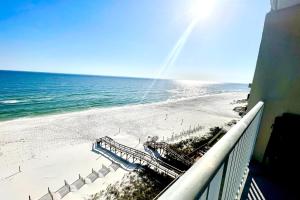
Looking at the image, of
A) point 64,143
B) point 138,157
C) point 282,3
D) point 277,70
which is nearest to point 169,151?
point 138,157

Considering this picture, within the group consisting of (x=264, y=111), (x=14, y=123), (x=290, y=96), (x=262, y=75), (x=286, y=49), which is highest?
(x=286, y=49)

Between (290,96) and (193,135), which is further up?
(290,96)

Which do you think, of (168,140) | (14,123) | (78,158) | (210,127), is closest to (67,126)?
(14,123)

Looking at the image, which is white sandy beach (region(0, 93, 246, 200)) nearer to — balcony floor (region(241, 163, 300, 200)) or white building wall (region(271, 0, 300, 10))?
balcony floor (region(241, 163, 300, 200))

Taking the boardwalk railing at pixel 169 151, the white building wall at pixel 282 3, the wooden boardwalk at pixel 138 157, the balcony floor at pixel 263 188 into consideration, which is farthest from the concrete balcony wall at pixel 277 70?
the boardwalk railing at pixel 169 151

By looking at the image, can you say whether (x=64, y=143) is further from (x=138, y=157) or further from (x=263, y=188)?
(x=263, y=188)

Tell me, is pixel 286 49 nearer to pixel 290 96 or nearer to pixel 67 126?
pixel 290 96
